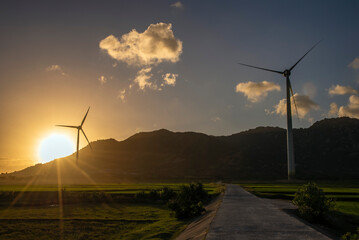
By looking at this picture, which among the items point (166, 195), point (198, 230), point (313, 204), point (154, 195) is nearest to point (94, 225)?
point (198, 230)

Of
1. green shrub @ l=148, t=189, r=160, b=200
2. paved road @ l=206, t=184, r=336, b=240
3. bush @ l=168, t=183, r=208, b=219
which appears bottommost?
green shrub @ l=148, t=189, r=160, b=200

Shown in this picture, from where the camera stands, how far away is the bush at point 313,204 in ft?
80.8

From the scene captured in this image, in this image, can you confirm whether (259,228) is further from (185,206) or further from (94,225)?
(94,225)

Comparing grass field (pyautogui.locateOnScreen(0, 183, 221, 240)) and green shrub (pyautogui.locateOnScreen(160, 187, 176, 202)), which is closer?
grass field (pyautogui.locateOnScreen(0, 183, 221, 240))

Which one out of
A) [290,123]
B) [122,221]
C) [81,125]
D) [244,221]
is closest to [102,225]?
[122,221]

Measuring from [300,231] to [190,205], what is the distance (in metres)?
16.1

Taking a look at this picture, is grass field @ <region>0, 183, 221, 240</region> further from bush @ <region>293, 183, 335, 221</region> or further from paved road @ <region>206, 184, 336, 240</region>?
bush @ <region>293, 183, 335, 221</region>

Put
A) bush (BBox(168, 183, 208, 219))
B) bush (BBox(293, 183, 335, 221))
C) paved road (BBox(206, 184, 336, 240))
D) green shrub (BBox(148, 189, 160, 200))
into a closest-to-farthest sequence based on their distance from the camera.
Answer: paved road (BBox(206, 184, 336, 240)), bush (BBox(293, 183, 335, 221)), bush (BBox(168, 183, 208, 219)), green shrub (BBox(148, 189, 160, 200))

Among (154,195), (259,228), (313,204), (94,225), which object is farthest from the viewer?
(154,195)

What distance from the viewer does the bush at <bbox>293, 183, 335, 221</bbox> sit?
80.8 feet

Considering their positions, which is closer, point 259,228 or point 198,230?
point 259,228

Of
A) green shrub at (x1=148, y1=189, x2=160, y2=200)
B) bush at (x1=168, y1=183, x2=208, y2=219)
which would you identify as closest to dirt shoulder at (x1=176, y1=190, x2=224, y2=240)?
bush at (x1=168, y1=183, x2=208, y2=219)

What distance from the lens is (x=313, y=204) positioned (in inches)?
981

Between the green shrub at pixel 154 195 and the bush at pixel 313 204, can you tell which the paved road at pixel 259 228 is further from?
the green shrub at pixel 154 195
